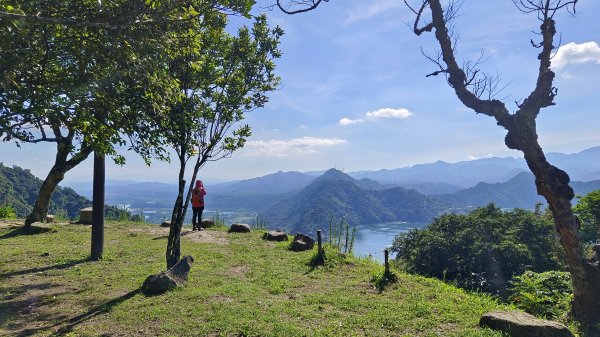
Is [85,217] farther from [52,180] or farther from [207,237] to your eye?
[207,237]

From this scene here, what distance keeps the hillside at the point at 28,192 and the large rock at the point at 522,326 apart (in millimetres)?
58637

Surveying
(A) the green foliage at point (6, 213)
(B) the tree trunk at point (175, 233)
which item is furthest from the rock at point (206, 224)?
(A) the green foliage at point (6, 213)

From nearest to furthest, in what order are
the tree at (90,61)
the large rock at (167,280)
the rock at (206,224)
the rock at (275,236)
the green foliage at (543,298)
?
the tree at (90,61), the large rock at (167,280), the green foliage at (543,298), the rock at (275,236), the rock at (206,224)

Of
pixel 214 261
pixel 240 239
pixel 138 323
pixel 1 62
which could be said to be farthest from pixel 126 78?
pixel 240 239

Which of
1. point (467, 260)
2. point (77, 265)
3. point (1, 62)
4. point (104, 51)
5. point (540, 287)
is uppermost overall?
point (104, 51)

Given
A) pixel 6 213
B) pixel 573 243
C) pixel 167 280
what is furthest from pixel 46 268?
pixel 573 243

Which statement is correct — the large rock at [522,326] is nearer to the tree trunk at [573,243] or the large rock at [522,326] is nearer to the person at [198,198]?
the tree trunk at [573,243]

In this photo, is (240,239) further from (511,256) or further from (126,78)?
(511,256)

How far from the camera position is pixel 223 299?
9.09m

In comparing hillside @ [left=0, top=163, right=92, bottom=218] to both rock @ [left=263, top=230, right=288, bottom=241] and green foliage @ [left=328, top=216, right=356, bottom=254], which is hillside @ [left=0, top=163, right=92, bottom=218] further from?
green foliage @ [left=328, top=216, right=356, bottom=254]

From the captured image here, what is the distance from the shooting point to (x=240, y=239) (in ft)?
60.4

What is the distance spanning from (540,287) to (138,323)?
38.1ft

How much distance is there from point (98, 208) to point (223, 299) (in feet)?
21.6

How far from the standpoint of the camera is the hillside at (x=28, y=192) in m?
57.5
